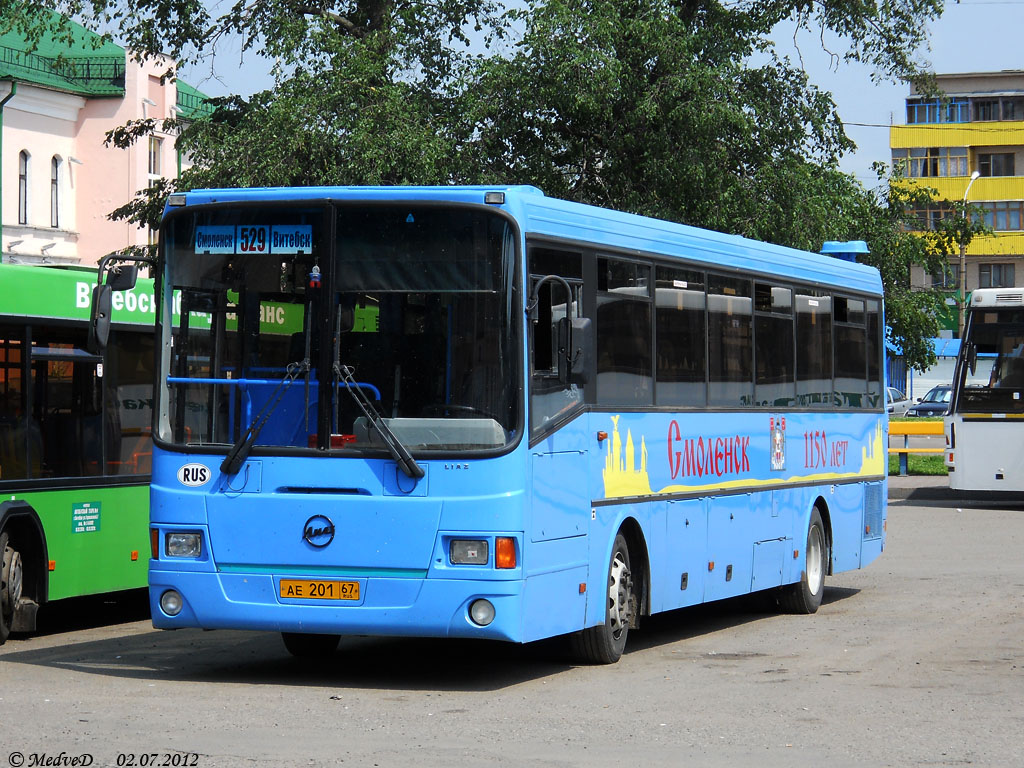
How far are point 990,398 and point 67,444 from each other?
18.5m

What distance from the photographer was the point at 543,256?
10852 mm

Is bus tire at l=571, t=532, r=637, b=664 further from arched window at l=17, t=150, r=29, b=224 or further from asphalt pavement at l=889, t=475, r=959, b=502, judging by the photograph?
arched window at l=17, t=150, r=29, b=224

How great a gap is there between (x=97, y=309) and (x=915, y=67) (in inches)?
895

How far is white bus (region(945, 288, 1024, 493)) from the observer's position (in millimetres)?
28422

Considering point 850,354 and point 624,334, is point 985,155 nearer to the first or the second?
point 850,354

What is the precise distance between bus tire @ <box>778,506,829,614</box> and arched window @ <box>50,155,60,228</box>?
41.9 m

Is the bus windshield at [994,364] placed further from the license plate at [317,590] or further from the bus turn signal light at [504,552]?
the license plate at [317,590]

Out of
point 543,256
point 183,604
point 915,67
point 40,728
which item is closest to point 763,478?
point 543,256

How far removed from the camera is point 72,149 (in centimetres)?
5547

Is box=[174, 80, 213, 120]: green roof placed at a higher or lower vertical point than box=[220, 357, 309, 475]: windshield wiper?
higher

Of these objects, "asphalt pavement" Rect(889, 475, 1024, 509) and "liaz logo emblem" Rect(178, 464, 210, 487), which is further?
"asphalt pavement" Rect(889, 475, 1024, 509)

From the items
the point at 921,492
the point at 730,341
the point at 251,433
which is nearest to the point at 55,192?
the point at 921,492

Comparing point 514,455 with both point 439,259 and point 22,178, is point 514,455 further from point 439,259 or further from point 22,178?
point 22,178

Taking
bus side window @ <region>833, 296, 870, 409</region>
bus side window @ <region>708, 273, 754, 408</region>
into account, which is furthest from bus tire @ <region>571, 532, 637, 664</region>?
bus side window @ <region>833, 296, 870, 409</region>
